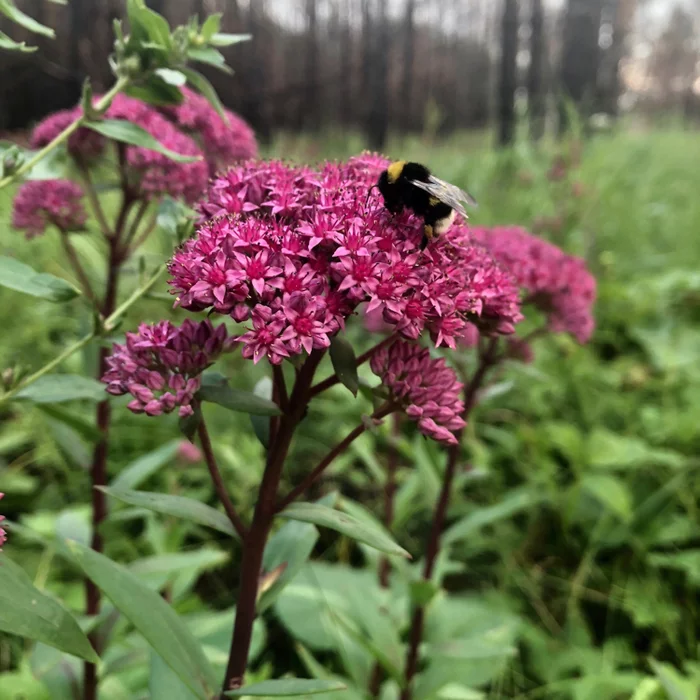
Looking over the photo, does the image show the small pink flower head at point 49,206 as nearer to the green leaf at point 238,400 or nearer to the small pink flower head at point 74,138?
the small pink flower head at point 74,138

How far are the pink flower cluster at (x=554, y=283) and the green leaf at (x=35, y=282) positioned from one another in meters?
1.14

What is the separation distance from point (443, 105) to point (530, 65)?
367cm

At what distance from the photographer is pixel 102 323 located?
123 cm

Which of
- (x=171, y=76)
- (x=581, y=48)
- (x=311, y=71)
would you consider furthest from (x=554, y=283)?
(x=581, y=48)

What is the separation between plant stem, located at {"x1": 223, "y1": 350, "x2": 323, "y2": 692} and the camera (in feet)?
3.45

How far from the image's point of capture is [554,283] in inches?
75.2

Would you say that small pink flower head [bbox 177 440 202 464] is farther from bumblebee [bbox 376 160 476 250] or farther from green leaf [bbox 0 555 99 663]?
bumblebee [bbox 376 160 476 250]

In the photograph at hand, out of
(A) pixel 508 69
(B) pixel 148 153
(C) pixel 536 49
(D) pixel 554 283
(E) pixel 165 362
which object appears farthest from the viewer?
(C) pixel 536 49

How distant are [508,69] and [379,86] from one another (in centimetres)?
185

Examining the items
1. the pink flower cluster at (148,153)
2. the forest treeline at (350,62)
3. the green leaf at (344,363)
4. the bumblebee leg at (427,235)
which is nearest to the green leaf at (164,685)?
the green leaf at (344,363)

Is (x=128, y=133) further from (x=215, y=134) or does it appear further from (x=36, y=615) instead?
(x=36, y=615)

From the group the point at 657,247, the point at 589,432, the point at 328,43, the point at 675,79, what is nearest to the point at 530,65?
the point at 328,43

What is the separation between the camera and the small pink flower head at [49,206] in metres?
1.67

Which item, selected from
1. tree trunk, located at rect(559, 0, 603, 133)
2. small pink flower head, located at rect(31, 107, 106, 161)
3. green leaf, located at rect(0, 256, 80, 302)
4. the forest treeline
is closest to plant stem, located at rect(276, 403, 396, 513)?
green leaf, located at rect(0, 256, 80, 302)
